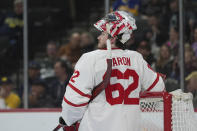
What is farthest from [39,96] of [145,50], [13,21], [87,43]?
[145,50]

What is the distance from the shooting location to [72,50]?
4.79 m

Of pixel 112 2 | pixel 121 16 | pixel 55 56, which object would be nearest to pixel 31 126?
pixel 55 56

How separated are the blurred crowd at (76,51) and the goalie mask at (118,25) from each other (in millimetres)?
1783

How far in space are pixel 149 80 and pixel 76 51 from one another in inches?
87.5

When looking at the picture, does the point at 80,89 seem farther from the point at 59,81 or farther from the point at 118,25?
the point at 59,81

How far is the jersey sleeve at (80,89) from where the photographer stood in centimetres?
240

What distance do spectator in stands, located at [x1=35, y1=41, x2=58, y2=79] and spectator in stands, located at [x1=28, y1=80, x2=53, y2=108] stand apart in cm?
10

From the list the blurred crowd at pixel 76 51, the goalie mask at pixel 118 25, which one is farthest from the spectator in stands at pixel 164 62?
the goalie mask at pixel 118 25

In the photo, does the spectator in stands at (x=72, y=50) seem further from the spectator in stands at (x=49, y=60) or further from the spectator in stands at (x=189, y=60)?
the spectator in stands at (x=189, y=60)

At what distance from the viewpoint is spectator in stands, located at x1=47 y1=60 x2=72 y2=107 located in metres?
4.48

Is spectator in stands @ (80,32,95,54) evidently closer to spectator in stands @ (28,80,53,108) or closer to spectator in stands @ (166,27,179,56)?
spectator in stands @ (28,80,53,108)

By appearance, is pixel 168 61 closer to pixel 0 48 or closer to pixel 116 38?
pixel 0 48

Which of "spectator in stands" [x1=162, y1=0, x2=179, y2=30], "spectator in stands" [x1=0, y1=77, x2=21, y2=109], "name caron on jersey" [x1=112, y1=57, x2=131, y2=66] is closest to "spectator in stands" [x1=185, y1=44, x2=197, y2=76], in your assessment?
"spectator in stands" [x1=162, y1=0, x2=179, y2=30]

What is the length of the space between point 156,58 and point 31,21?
1.29 meters
